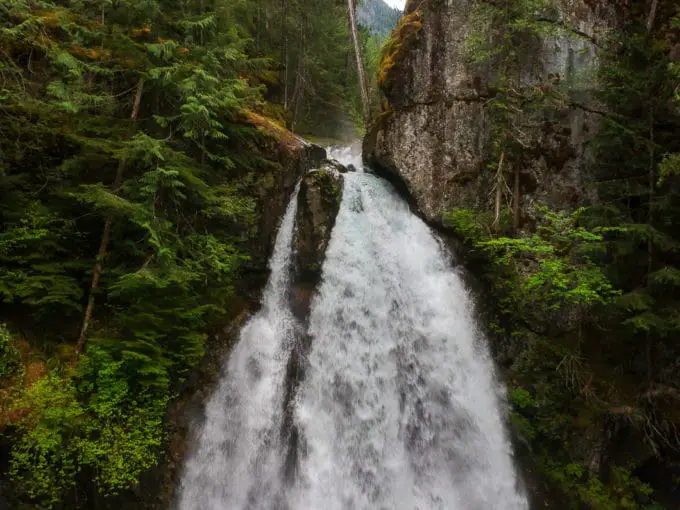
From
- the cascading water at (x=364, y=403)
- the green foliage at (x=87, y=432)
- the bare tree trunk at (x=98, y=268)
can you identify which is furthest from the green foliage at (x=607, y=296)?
the bare tree trunk at (x=98, y=268)

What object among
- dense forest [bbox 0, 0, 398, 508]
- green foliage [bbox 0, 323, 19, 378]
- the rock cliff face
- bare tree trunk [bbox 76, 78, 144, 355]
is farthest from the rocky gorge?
green foliage [bbox 0, 323, 19, 378]

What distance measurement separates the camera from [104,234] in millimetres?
7898

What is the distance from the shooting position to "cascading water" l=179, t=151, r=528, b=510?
26.5 feet

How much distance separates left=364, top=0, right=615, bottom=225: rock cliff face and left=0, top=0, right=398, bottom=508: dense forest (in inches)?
225

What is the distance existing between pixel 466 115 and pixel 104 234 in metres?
11.5

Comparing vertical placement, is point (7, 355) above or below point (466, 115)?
below

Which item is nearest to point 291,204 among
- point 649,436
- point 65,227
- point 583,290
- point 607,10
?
point 65,227

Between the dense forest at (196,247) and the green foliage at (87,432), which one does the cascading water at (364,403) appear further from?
the green foliage at (87,432)

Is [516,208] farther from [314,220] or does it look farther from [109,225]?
[109,225]

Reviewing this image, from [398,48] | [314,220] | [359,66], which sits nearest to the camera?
[314,220]

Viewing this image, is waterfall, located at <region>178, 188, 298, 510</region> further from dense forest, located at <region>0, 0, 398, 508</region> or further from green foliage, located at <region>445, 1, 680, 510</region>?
green foliage, located at <region>445, 1, 680, 510</region>

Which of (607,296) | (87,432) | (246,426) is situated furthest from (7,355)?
(607,296)

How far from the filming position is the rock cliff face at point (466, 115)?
11.8m

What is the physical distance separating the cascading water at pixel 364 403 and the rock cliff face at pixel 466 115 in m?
3.17
